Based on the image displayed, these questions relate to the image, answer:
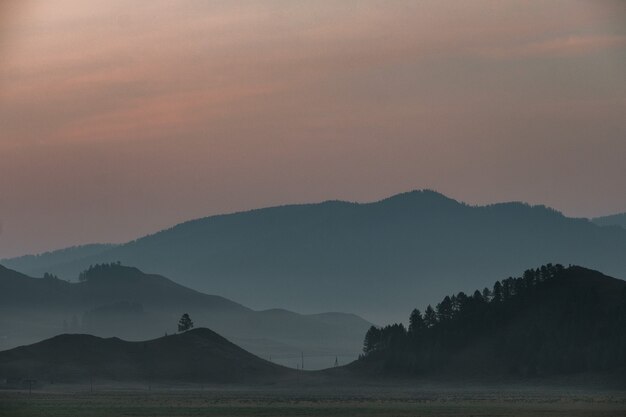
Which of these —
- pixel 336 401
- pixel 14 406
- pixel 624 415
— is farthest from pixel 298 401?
pixel 624 415

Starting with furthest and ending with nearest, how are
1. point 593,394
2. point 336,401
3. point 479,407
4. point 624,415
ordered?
point 593,394 < point 336,401 < point 479,407 < point 624,415

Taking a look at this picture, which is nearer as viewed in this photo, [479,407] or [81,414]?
[81,414]

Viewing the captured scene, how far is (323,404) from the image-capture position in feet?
528

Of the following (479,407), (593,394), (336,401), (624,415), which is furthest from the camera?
(593,394)

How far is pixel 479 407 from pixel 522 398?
77.6 feet

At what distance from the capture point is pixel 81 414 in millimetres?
136500

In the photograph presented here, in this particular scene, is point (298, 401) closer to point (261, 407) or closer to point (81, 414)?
point (261, 407)

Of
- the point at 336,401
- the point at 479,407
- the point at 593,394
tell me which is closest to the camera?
the point at 479,407

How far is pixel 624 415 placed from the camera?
12912cm

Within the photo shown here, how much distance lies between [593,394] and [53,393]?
70468mm

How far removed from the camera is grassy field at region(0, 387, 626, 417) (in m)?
139

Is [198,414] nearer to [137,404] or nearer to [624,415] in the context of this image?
[137,404]

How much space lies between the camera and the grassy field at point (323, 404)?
13938 cm

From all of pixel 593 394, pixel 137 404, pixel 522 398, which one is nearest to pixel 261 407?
pixel 137 404
